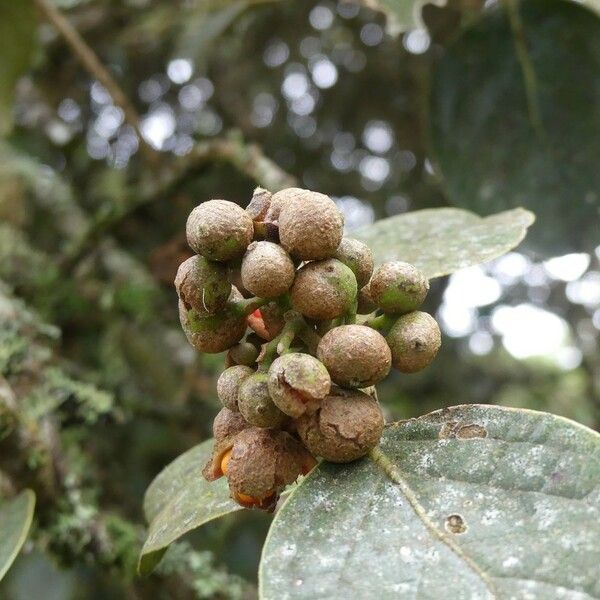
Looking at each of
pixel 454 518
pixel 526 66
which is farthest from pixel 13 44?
pixel 454 518

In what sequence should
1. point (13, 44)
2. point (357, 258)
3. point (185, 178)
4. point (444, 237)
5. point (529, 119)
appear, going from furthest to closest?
point (13, 44) < point (185, 178) < point (529, 119) < point (444, 237) < point (357, 258)

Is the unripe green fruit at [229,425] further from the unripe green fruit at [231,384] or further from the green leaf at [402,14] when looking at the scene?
the green leaf at [402,14]

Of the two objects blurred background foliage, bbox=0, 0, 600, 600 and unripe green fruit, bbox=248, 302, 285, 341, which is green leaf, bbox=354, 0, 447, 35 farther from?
unripe green fruit, bbox=248, 302, 285, 341

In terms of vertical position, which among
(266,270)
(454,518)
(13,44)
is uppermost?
(13,44)

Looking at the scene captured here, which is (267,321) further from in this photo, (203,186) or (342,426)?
(203,186)

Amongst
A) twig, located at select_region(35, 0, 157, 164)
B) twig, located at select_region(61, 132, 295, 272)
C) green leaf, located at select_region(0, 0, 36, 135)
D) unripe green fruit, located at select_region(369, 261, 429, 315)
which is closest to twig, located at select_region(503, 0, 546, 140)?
twig, located at select_region(61, 132, 295, 272)

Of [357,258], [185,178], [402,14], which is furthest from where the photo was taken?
[185,178]

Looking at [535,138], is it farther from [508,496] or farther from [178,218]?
[508,496]

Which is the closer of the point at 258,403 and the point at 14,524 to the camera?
the point at 258,403
